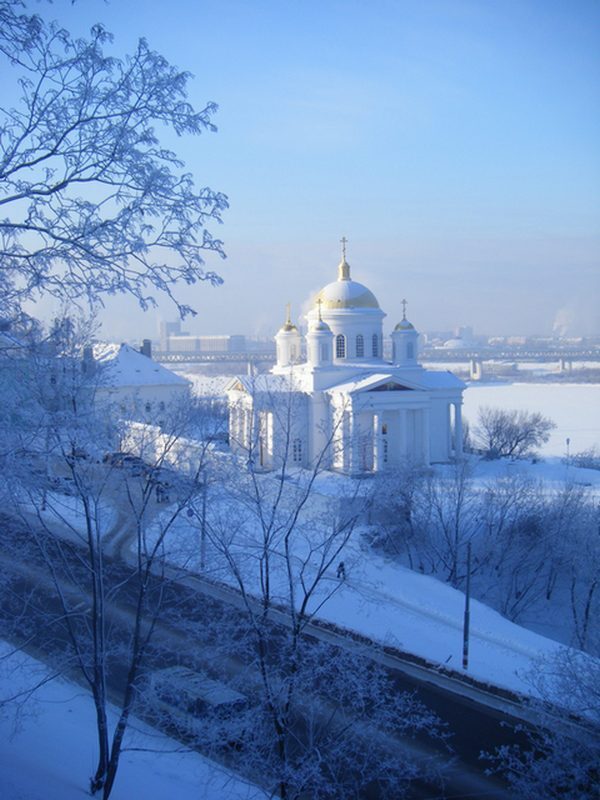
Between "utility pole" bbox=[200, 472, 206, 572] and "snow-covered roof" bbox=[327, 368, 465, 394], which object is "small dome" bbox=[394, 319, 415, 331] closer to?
"snow-covered roof" bbox=[327, 368, 465, 394]

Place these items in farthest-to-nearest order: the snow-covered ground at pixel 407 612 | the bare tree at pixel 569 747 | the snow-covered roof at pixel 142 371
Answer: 1. the snow-covered roof at pixel 142 371
2. the snow-covered ground at pixel 407 612
3. the bare tree at pixel 569 747

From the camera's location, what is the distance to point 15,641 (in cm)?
930

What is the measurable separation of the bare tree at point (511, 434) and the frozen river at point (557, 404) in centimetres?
84

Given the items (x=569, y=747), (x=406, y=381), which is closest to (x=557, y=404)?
(x=406, y=381)

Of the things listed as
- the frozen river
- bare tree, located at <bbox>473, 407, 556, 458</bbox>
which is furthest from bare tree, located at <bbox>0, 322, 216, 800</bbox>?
the frozen river

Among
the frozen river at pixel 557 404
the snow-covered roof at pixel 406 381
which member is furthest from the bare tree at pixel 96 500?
the frozen river at pixel 557 404

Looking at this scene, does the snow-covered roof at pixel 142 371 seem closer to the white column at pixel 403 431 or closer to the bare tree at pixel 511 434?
the white column at pixel 403 431

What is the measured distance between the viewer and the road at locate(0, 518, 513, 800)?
836cm

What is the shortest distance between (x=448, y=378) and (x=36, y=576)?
2572 cm

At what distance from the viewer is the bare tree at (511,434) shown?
113 feet

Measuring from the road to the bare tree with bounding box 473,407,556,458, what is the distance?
23464mm

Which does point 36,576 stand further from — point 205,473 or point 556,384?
point 556,384

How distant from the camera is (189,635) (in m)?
9.66

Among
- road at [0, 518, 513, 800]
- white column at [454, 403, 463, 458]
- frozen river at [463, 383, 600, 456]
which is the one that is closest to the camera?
road at [0, 518, 513, 800]
